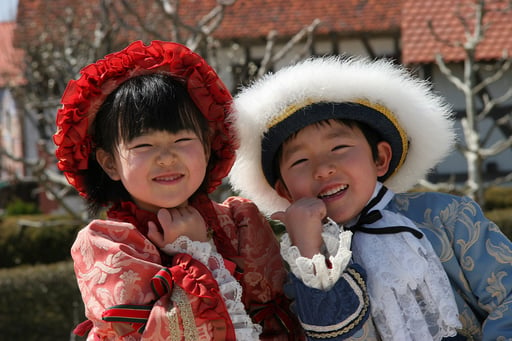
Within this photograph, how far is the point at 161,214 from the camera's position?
2094 mm

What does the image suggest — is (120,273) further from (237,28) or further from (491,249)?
(237,28)

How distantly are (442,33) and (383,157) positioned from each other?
9.88 meters

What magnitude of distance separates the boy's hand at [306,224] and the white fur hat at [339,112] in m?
0.24

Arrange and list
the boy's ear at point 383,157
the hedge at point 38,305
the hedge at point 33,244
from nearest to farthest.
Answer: the boy's ear at point 383,157
the hedge at point 38,305
the hedge at point 33,244

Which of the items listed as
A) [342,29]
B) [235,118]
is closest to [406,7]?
[342,29]

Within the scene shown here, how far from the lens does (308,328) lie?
6.70 ft

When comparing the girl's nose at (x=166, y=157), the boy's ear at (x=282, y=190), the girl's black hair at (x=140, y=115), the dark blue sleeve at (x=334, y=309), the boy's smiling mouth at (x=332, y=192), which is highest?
the girl's black hair at (x=140, y=115)

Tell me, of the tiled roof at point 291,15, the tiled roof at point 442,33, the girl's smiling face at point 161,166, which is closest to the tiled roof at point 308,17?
the tiled roof at point 291,15

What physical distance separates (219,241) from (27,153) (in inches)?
587

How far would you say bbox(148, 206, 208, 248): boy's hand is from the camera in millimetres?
2072

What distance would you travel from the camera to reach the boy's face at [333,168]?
7.32 feet

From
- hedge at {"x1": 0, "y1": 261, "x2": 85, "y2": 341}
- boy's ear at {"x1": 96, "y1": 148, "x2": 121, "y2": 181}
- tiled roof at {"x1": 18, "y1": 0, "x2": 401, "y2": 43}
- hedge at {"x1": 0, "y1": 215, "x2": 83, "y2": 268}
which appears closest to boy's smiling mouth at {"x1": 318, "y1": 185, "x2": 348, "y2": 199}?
boy's ear at {"x1": 96, "y1": 148, "x2": 121, "y2": 181}

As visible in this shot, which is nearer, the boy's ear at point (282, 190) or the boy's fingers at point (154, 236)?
the boy's fingers at point (154, 236)

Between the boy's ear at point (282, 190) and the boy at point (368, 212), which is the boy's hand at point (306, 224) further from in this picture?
the boy's ear at point (282, 190)
